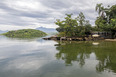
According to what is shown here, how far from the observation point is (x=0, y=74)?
7.79 meters

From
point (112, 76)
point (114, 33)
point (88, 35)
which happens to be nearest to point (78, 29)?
point (88, 35)

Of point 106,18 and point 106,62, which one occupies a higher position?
point 106,18

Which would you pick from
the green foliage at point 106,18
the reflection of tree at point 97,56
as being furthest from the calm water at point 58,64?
the green foliage at point 106,18

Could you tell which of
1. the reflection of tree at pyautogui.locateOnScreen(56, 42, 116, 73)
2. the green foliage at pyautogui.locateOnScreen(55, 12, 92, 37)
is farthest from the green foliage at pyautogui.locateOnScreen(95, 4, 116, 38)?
the reflection of tree at pyautogui.locateOnScreen(56, 42, 116, 73)

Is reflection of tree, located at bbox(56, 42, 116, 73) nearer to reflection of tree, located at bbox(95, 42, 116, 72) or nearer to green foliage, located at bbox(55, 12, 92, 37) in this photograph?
reflection of tree, located at bbox(95, 42, 116, 72)

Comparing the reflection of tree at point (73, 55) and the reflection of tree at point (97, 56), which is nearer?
the reflection of tree at point (97, 56)

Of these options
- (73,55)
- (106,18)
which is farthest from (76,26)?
(73,55)

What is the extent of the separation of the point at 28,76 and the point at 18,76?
879 millimetres

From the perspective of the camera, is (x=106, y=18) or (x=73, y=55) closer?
(x=73, y=55)

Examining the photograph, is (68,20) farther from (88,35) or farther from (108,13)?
(108,13)

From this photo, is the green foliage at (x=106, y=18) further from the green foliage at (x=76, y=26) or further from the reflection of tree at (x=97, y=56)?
the reflection of tree at (x=97, y=56)

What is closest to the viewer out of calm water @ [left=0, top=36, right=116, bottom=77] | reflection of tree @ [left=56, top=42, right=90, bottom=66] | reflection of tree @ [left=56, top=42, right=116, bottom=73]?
calm water @ [left=0, top=36, right=116, bottom=77]

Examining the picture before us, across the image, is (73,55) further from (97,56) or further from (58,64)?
(58,64)

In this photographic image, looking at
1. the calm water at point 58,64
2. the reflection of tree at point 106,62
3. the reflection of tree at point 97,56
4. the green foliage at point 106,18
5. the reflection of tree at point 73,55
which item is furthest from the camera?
the green foliage at point 106,18
